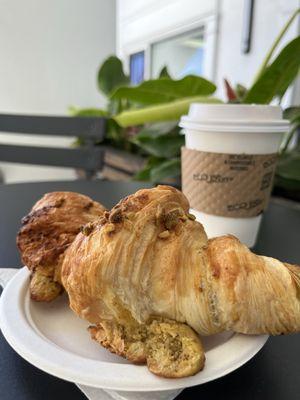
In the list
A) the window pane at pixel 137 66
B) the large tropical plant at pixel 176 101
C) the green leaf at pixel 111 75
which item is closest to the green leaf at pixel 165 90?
the large tropical plant at pixel 176 101

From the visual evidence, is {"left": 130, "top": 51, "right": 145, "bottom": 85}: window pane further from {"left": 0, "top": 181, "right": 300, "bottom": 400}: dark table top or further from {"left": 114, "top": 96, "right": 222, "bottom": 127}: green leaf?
{"left": 0, "top": 181, "right": 300, "bottom": 400}: dark table top

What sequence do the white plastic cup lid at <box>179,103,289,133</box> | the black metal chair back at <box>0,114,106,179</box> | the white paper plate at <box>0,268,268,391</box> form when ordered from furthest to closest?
the black metal chair back at <box>0,114,106,179</box> → the white plastic cup lid at <box>179,103,289,133</box> → the white paper plate at <box>0,268,268,391</box>

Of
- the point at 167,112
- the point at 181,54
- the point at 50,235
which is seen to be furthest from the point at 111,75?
the point at 50,235

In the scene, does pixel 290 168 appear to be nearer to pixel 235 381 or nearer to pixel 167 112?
pixel 167 112

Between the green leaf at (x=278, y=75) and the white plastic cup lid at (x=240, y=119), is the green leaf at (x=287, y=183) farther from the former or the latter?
the white plastic cup lid at (x=240, y=119)

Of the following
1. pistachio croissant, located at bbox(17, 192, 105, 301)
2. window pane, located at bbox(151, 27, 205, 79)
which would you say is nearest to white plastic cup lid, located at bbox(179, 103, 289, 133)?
pistachio croissant, located at bbox(17, 192, 105, 301)

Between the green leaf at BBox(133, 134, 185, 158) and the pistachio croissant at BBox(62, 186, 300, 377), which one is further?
the green leaf at BBox(133, 134, 185, 158)
